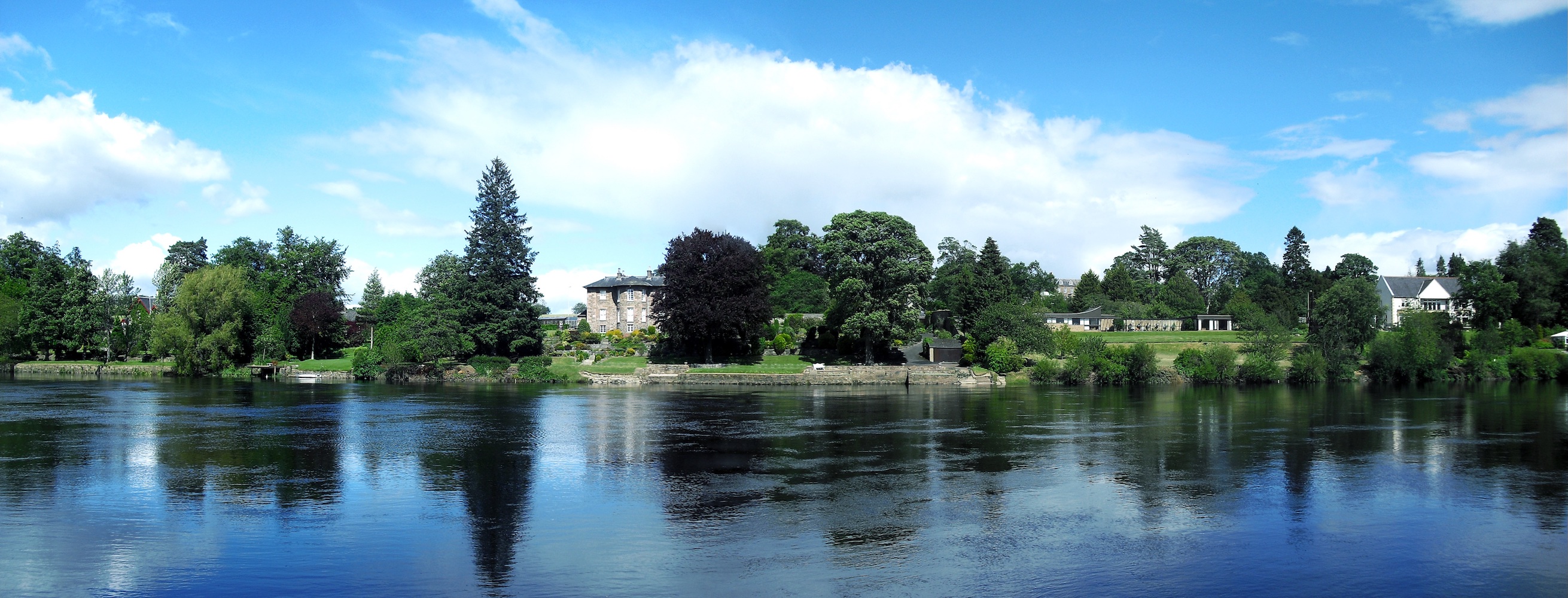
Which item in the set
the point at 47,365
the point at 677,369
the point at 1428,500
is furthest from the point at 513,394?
the point at 47,365

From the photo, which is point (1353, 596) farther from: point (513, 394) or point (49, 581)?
point (513, 394)

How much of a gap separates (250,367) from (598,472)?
50.9m

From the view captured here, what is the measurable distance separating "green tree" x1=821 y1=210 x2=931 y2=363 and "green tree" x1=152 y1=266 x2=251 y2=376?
3953 cm

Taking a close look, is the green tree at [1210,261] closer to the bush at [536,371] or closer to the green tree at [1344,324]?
the green tree at [1344,324]

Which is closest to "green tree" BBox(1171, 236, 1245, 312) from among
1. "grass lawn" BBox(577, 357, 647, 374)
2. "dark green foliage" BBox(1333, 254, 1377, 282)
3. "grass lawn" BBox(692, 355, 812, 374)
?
"dark green foliage" BBox(1333, 254, 1377, 282)

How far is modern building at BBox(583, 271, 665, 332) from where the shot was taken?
76.7 m

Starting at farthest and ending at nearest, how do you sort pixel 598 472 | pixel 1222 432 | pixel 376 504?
pixel 1222 432
pixel 598 472
pixel 376 504

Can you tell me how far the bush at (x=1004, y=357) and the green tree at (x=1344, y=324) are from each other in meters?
18.6

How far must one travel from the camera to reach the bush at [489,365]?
182 ft

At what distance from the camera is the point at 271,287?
69125 millimetres

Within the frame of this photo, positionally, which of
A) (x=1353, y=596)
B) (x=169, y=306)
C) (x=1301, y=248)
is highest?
(x=1301, y=248)

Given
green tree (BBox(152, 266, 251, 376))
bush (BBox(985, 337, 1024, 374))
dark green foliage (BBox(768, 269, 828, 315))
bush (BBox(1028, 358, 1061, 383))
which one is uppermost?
dark green foliage (BBox(768, 269, 828, 315))

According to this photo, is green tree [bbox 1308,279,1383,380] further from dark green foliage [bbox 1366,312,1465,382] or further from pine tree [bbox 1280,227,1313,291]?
pine tree [bbox 1280,227,1313,291]

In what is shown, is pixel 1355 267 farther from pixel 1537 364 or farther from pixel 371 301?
pixel 371 301
